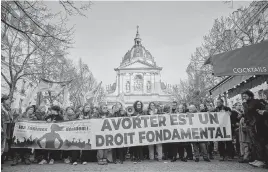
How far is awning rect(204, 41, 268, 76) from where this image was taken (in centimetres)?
502

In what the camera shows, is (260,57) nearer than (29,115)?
Yes

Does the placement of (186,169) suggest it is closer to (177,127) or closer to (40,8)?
(177,127)

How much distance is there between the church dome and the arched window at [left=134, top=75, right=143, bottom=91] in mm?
5231

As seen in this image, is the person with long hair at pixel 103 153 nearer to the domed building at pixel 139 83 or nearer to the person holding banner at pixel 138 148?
the person holding banner at pixel 138 148

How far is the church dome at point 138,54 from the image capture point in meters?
63.0

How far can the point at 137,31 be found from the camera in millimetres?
72562

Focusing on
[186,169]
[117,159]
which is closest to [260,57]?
[186,169]

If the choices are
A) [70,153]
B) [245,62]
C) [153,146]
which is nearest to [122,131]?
[153,146]

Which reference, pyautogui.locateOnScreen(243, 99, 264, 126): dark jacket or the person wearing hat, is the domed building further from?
pyautogui.locateOnScreen(243, 99, 264, 126): dark jacket

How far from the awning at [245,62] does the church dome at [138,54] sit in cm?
5601

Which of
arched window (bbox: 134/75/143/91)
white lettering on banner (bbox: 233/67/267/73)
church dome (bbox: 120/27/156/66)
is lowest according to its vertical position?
white lettering on banner (bbox: 233/67/267/73)

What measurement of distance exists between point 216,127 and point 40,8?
6691 mm

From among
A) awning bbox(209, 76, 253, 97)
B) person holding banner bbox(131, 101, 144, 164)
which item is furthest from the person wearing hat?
awning bbox(209, 76, 253, 97)

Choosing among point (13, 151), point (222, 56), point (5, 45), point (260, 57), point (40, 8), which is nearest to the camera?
point (260, 57)
